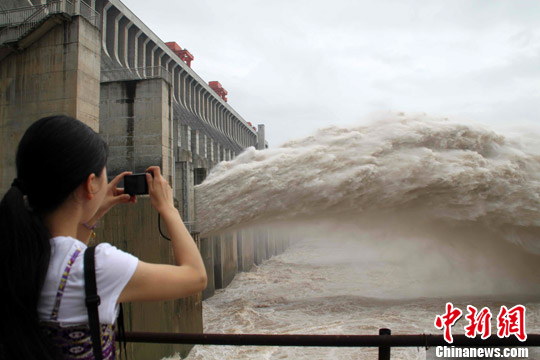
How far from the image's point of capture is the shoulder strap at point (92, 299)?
133 cm

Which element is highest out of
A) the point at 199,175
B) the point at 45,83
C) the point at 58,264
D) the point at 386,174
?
the point at 45,83

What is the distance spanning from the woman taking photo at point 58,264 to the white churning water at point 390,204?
10.5 m

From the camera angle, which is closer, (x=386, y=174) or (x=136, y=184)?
(x=136, y=184)

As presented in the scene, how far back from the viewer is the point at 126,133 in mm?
11883

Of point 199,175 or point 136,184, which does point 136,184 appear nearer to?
point 136,184

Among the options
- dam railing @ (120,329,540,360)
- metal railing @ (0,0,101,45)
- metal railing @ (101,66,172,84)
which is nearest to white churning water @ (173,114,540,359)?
metal railing @ (101,66,172,84)

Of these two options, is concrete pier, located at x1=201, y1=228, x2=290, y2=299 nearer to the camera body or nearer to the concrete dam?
the concrete dam

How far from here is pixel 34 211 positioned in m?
1.48

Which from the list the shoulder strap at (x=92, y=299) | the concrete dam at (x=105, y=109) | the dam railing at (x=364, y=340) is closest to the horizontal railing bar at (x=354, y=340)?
the dam railing at (x=364, y=340)

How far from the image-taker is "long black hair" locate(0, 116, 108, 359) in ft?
4.25

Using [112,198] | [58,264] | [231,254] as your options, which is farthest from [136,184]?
[231,254]

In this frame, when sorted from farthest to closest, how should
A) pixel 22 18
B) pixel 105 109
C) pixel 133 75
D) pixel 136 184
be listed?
1. pixel 133 75
2. pixel 105 109
3. pixel 22 18
4. pixel 136 184

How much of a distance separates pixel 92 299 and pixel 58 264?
0.18 meters

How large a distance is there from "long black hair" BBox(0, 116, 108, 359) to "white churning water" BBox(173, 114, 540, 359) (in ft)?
34.9
